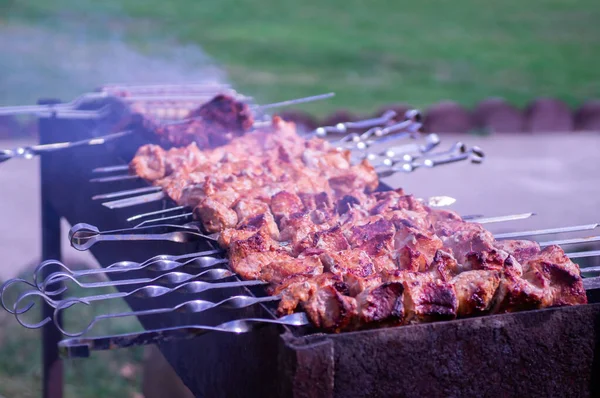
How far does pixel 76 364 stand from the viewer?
17.8 ft

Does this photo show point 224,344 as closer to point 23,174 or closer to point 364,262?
point 364,262

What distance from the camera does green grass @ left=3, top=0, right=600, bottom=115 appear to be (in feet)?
51.8

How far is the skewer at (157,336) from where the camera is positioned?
1.82 meters

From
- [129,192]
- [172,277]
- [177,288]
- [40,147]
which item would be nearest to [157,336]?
[177,288]

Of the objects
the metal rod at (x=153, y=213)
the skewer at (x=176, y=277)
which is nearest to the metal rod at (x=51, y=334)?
the metal rod at (x=153, y=213)

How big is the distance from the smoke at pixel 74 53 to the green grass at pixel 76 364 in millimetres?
6677

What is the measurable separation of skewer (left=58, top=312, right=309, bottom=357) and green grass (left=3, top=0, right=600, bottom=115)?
39.2 feet

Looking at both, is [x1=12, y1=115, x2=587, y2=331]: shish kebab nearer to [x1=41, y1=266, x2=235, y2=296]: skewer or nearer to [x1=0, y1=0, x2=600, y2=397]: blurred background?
[x1=41, y1=266, x2=235, y2=296]: skewer

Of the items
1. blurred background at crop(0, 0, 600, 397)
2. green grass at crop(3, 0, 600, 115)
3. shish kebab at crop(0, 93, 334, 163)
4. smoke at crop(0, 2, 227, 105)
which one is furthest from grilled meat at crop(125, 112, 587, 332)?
green grass at crop(3, 0, 600, 115)

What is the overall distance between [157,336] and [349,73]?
15.2 m

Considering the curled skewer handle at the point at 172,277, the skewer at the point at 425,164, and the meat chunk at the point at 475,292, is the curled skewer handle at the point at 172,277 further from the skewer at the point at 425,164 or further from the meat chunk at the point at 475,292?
the skewer at the point at 425,164

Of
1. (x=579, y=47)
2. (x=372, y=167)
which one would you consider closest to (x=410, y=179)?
(x=372, y=167)

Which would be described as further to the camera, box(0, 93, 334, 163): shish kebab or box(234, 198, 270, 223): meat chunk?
box(0, 93, 334, 163): shish kebab

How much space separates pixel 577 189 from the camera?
9.04m
